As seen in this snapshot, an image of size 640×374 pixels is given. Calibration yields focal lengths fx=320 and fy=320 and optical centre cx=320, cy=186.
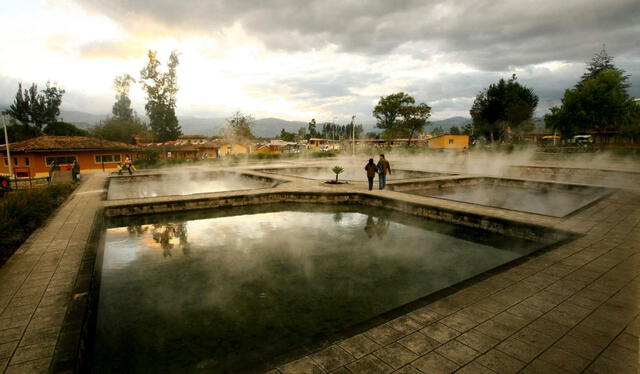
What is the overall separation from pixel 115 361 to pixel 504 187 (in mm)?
17101

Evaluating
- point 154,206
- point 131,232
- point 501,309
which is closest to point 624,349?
point 501,309

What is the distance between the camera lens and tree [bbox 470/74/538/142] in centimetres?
5228

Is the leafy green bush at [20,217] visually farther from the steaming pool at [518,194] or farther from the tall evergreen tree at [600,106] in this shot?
the tall evergreen tree at [600,106]

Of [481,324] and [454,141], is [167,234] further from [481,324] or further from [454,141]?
[454,141]

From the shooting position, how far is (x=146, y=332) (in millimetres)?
4266

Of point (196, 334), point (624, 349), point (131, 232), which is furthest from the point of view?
point (131, 232)

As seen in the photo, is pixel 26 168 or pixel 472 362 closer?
pixel 472 362

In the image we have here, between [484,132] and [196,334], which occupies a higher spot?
[484,132]

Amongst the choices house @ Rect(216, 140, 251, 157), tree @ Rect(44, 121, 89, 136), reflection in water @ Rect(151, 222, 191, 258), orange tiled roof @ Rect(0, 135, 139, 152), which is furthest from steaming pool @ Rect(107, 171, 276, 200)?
tree @ Rect(44, 121, 89, 136)

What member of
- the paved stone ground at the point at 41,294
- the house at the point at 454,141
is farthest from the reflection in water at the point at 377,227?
the house at the point at 454,141

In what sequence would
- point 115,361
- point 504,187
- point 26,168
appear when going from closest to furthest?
point 115,361
point 504,187
point 26,168

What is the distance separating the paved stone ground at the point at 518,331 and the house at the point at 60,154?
33.1 meters

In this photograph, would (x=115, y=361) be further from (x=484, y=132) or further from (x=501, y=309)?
(x=484, y=132)

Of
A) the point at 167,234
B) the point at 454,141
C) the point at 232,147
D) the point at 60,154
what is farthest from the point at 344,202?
the point at 232,147
